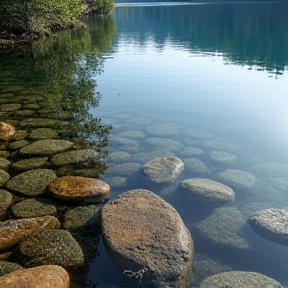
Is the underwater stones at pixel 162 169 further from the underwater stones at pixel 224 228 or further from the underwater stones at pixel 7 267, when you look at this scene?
the underwater stones at pixel 7 267

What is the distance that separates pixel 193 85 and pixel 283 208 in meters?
11.1

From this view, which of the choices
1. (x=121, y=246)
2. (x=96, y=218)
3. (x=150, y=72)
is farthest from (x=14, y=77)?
(x=121, y=246)

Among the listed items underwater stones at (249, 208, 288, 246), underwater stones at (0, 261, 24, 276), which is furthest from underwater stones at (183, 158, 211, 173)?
underwater stones at (0, 261, 24, 276)

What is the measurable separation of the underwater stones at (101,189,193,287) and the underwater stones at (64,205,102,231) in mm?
343

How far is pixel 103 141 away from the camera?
8.71 meters

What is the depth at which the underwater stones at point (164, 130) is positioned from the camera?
9609 millimetres

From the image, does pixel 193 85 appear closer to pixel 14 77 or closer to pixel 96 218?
pixel 14 77

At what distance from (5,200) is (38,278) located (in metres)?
2.37

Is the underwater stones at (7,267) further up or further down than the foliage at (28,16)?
further down

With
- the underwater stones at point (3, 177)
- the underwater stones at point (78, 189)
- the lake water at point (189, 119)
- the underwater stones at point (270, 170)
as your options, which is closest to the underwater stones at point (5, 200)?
the underwater stones at point (3, 177)

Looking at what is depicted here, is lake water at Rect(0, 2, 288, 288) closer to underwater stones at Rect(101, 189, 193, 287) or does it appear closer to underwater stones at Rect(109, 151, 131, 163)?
underwater stones at Rect(109, 151, 131, 163)

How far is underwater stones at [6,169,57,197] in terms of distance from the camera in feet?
19.6

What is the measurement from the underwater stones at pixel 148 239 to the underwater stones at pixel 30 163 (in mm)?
2551

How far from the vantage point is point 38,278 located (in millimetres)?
3686
